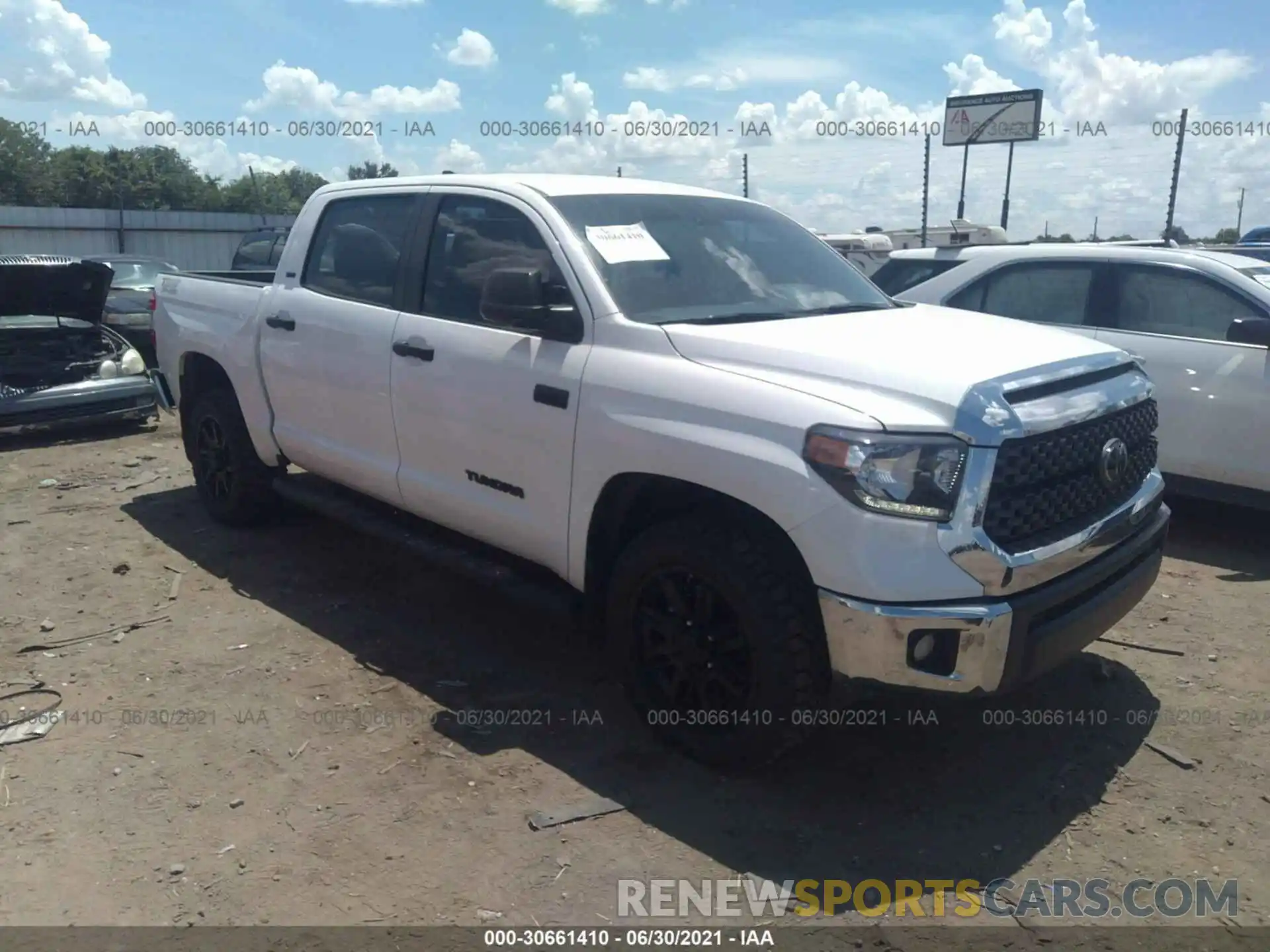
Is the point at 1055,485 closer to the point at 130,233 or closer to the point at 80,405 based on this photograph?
the point at 80,405

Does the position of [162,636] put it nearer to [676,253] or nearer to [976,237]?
[676,253]

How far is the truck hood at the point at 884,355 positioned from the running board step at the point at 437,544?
3.76 ft

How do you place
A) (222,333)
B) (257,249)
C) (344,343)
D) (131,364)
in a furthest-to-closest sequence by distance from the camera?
(257,249)
(131,364)
(222,333)
(344,343)

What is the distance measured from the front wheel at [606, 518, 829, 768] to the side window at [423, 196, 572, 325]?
4.04 feet

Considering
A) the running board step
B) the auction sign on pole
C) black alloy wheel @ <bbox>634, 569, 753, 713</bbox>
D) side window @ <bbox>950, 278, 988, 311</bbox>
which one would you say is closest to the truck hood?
black alloy wheel @ <bbox>634, 569, 753, 713</bbox>

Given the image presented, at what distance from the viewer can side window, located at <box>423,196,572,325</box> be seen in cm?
413

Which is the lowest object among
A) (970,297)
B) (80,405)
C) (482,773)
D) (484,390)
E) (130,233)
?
(482,773)

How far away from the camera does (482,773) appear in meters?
3.64

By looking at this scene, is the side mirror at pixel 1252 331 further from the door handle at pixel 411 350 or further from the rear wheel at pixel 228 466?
the rear wheel at pixel 228 466

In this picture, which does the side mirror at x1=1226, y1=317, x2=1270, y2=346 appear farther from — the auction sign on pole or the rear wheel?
the auction sign on pole

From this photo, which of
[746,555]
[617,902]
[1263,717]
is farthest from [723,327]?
[1263,717]

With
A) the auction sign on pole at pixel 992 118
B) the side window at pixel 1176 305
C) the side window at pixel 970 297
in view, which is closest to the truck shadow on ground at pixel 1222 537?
the side window at pixel 1176 305

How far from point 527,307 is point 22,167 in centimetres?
5810

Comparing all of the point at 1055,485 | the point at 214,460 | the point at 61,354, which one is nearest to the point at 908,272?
the point at 1055,485
